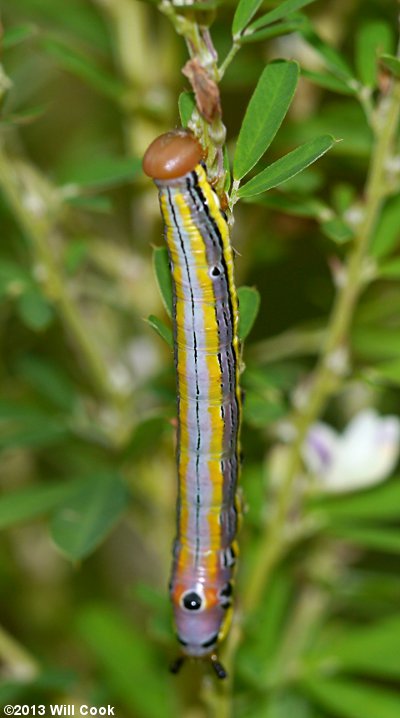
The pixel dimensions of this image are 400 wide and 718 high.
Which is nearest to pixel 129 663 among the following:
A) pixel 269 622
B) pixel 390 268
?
pixel 269 622

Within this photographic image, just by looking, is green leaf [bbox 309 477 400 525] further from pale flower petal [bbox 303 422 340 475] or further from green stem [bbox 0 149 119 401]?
green stem [bbox 0 149 119 401]

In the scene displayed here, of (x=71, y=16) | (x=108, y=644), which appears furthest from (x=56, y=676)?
(x=71, y=16)

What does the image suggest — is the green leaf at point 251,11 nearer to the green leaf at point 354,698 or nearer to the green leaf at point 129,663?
the green leaf at point 354,698

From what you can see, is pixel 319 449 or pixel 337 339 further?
pixel 319 449

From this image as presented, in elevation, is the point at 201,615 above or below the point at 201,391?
below

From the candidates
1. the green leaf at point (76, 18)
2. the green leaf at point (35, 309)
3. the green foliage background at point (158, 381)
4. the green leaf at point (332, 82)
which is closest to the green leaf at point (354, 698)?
the green foliage background at point (158, 381)

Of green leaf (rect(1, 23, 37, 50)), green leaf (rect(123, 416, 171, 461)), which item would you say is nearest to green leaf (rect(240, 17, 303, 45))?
green leaf (rect(1, 23, 37, 50))

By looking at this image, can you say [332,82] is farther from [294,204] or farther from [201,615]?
[201,615]
